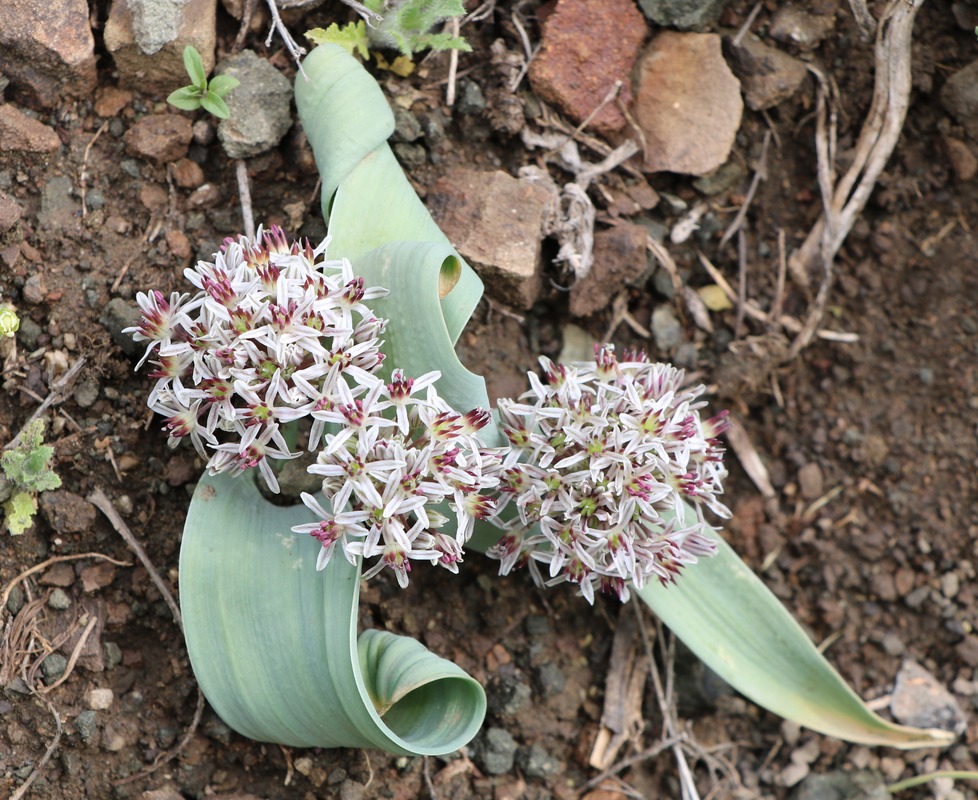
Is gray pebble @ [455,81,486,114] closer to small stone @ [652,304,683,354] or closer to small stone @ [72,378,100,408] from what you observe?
small stone @ [652,304,683,354]

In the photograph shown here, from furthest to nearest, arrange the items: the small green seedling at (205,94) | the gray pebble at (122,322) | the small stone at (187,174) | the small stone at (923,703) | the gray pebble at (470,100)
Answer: the small stone at (923,703) → the gray pebble at (470,100) → the small stone at (187,174) → the small green seedling at (205,94) → the gray pebble at (122,322)

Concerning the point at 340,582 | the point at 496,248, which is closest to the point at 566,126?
the point at 496,248

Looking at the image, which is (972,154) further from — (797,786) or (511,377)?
(797,786)

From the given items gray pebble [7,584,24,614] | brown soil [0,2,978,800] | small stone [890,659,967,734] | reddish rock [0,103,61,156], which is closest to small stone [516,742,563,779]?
brown soil [0,2,978,800]

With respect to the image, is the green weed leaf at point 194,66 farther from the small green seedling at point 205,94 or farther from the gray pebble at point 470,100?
the gray pebble at point 470,100

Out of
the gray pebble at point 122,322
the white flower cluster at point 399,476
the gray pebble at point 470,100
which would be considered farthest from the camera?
the gray pebble at point 470,100

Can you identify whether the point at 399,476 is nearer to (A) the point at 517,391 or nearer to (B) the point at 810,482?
(A) the point at 517,391

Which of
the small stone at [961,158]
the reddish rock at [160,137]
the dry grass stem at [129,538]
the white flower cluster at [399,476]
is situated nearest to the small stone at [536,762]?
the white flower cluster at [399,476]
